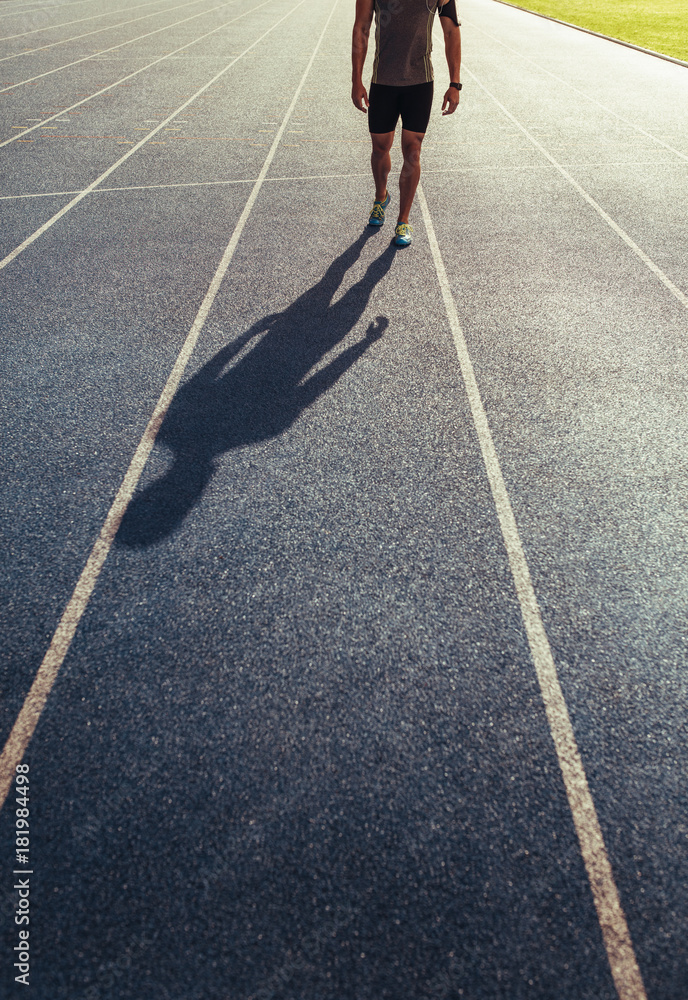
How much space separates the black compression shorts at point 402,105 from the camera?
454cm

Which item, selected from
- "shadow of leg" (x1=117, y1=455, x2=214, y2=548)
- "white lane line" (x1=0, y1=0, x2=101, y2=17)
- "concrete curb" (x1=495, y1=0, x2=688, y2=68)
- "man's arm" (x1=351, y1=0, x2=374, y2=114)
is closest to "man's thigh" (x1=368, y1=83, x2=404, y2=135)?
"man's arm" (x1=351, y1=0, x2=374, y2=114)

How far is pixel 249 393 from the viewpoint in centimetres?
383

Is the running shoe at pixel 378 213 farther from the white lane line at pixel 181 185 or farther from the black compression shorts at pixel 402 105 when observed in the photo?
the white lane line at pixel 181 185

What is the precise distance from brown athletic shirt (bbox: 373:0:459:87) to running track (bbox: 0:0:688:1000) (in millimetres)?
1360

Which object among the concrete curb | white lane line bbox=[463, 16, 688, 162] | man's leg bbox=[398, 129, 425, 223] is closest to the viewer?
man's leg bbox=[398, 129, 425, 223]

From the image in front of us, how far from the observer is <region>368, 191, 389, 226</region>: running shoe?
5.70 m

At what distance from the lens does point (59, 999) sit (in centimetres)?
169

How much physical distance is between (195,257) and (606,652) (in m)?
4.84

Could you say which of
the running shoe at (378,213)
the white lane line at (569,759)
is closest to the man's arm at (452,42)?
the running shoe at (378,213)

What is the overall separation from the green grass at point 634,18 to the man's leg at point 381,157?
41.0 ft

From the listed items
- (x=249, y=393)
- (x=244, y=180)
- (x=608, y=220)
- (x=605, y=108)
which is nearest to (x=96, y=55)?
(x=244, y=180)

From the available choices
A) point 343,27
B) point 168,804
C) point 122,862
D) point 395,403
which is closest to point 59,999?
point 122,862

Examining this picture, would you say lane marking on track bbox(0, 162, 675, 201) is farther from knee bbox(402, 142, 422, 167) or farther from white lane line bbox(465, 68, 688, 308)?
knee bbox(402, 142, 422, 167)

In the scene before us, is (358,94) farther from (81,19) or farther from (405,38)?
(81,19)
